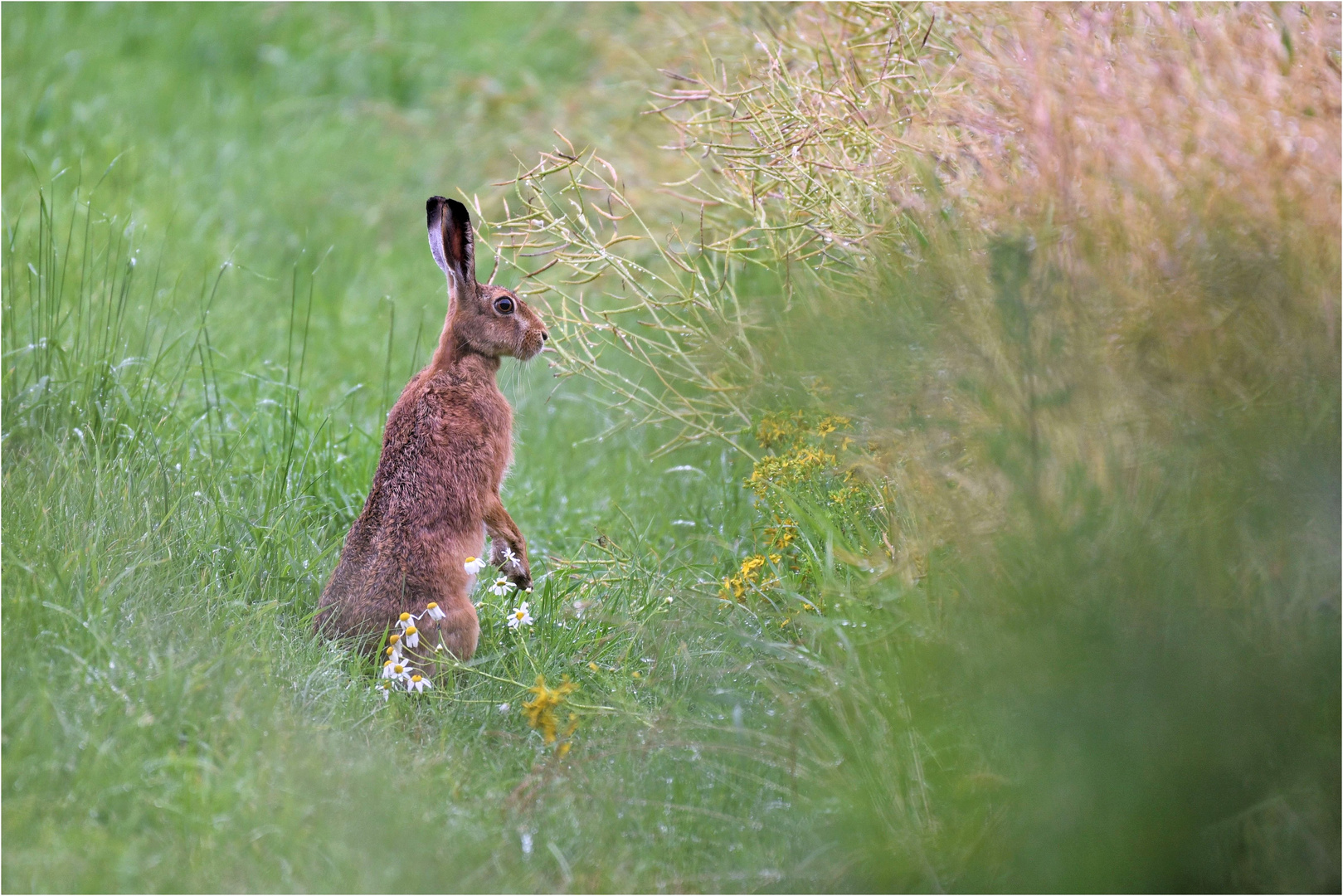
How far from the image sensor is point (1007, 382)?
9.78 feet

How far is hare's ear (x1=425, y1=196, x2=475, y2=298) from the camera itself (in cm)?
452

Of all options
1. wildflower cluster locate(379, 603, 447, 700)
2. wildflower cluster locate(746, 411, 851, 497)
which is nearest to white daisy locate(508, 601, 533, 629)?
wildflower cluster locate(379, 603, 447, 700)

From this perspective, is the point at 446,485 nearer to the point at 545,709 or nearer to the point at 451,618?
the point at 451,618

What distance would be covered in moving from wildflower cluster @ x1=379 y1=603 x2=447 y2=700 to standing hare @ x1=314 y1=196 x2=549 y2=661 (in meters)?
0.09

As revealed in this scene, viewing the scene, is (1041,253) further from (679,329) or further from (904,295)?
(679,329)

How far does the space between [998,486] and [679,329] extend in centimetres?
177

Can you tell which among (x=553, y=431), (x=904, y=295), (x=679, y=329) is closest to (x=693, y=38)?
(x=553, y=431)

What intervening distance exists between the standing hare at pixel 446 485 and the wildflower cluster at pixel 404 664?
3.7 inches

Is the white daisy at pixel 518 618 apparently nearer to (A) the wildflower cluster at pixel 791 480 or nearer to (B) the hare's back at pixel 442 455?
(B) the hare's back at pixel 442 455

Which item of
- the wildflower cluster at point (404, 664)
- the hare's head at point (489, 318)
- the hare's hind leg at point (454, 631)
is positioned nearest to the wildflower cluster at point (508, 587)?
the hare's hind leg at point (454, 631)

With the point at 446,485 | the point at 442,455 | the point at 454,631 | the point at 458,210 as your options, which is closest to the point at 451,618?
the point at 454,631

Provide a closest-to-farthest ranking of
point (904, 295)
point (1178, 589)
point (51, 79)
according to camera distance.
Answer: point (1178, 589)
point (904, 295)
point (51, 79)

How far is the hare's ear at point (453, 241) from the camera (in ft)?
14.8

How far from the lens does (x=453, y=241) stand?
464 cm
